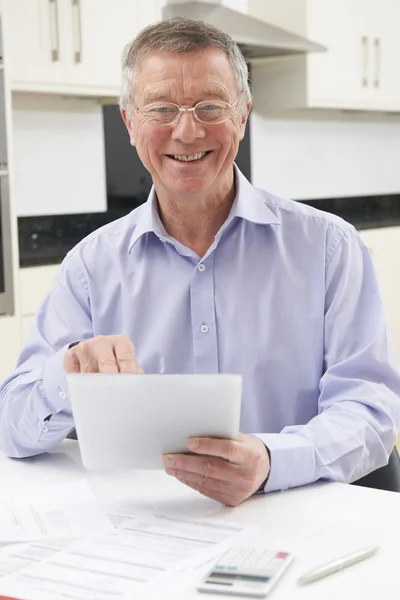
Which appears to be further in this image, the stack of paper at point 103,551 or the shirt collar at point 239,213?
the shirt collar at point 239,213

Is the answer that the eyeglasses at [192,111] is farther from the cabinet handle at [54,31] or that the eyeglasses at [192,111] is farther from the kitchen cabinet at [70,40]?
the cabinet handle at [54,31]

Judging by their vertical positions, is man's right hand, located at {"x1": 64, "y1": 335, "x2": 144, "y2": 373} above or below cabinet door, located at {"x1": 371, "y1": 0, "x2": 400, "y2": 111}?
below

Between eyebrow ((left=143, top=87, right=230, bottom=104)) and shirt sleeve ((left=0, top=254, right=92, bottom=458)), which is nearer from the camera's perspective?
shirt sleeve ((left=0, top=254, right=92, bottom=458))

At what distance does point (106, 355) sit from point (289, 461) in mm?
320

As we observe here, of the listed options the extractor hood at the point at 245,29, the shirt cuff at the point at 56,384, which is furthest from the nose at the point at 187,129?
the extractor hood at the point at 245,29

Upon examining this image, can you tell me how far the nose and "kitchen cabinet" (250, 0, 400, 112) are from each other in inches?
116

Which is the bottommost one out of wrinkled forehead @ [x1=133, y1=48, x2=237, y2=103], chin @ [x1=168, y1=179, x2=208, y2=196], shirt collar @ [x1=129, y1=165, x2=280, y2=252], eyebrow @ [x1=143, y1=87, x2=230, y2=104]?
shirt collar @ [x1=129, y1=165, x2=280, y2=252]

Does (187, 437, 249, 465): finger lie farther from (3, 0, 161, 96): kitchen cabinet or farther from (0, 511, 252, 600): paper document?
(3, 0, 161, 96): kitchen cabinet

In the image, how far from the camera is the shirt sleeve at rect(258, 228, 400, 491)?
138 cm

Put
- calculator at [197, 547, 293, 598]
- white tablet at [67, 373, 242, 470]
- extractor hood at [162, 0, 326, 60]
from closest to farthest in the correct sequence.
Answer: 1. calculator at [197, 547, 293, 598]
2. white tablet at [67, 373, 242, 470]
3. extractor hood at [162, 0, 326, 60]

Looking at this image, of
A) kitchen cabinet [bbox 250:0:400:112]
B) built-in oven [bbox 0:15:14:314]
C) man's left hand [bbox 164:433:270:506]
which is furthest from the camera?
kitchen cabinet [bbox 250:0:400:112]

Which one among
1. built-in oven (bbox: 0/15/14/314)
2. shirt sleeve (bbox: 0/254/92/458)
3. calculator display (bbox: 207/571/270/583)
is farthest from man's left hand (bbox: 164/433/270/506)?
built-in oven (bbox: 0/15/14/314)

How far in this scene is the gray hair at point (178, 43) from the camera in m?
1.68

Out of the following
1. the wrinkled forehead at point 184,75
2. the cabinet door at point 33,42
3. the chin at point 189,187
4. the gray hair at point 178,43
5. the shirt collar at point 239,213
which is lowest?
the shirt collar at point 239,213
